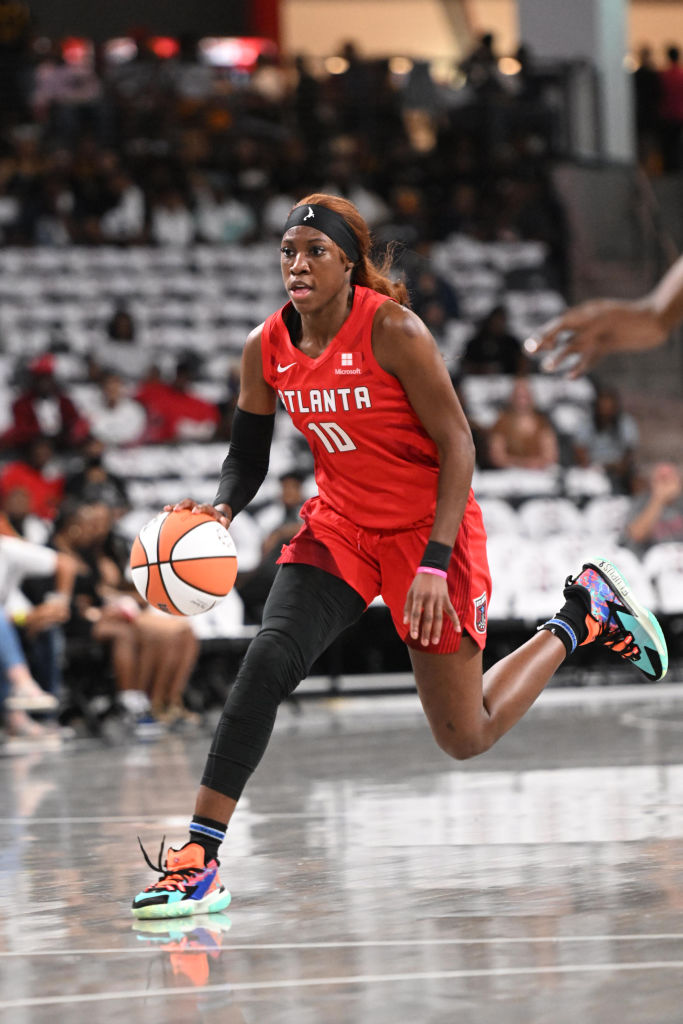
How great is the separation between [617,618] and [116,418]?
8.89m

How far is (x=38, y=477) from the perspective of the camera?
12.2 m

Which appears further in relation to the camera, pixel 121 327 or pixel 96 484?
pixel 121 327

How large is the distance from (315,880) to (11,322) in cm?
1112

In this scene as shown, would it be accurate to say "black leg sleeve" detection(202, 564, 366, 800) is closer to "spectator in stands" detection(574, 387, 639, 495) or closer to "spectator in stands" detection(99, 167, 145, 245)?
"spectator in stands" detection(574, 387, 639, 495)

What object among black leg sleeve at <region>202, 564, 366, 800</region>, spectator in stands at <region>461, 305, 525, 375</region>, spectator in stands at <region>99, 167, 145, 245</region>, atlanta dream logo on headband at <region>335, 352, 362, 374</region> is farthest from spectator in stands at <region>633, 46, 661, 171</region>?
black leg sleeve at <region>202, 564, 366, 800</region>

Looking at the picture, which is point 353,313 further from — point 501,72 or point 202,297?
point 501,72

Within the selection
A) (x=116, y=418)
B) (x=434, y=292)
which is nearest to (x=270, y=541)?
(x=116, y=418)

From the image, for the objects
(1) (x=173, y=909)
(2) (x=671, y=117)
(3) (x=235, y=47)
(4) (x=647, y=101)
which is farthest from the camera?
(3) (x=235, y=47)

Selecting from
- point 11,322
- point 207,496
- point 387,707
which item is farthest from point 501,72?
point 387,707

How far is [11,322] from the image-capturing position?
14.5 metres

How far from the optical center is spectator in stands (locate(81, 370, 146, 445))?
13188 mm

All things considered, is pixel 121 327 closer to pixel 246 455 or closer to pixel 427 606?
pixel 246 455

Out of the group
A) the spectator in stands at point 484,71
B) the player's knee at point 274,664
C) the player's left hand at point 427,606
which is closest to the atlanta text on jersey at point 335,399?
the player's left hand at point 427,606

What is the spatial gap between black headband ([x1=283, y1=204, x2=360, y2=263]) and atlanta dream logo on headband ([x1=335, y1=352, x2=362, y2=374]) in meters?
0.30
